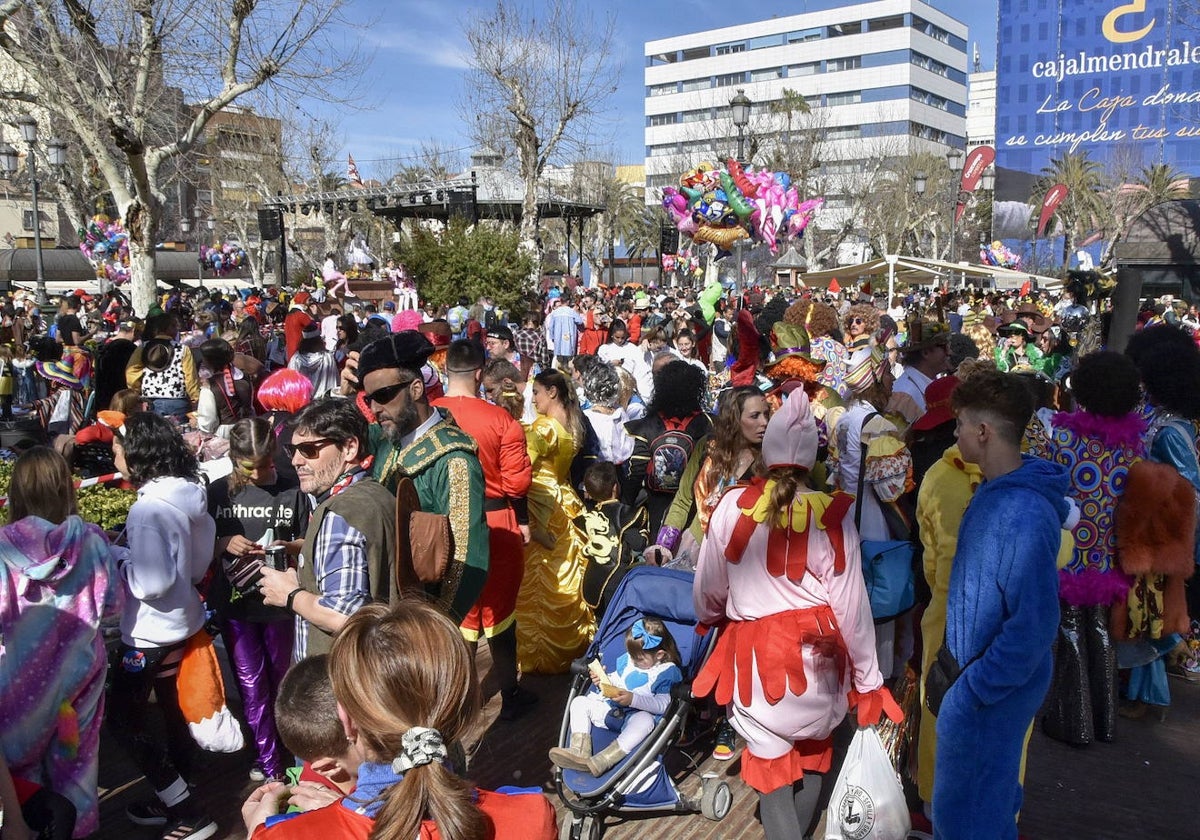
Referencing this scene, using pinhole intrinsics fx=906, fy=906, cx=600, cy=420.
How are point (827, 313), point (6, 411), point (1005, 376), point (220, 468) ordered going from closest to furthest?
1. point (1005, 376)
2. point (220, 468)
3. point (827, 313)
4. point (6, 411)

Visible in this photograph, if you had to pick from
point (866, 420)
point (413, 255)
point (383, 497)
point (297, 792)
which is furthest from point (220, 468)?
point (413, 255)

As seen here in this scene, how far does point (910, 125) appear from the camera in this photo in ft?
239

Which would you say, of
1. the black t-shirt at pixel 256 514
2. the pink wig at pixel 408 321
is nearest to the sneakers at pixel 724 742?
the black t-shirt at pixel 256 514

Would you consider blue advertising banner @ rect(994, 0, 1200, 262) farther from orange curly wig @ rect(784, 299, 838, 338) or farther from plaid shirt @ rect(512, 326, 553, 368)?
orange curly wig @ rect(784, 299, 838, 338)

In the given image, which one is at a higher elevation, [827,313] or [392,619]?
[827,313]

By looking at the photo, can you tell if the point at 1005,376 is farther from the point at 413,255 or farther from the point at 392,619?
the point at 413,255

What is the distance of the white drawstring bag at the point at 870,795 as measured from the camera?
10.3ft

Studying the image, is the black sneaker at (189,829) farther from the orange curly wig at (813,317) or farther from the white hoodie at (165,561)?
the orange curly wig at (813,317)

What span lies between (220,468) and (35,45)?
11.1m

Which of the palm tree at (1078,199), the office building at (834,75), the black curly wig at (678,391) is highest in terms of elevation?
the office building at (834,75)

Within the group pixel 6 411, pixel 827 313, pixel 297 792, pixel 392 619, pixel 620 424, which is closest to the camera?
pixel 392 619

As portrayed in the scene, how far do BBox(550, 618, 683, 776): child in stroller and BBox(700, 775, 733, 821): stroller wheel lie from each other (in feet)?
1.33

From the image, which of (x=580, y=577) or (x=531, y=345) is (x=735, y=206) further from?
(x=580, y=577)

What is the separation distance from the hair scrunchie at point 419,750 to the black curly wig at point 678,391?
3917mm
